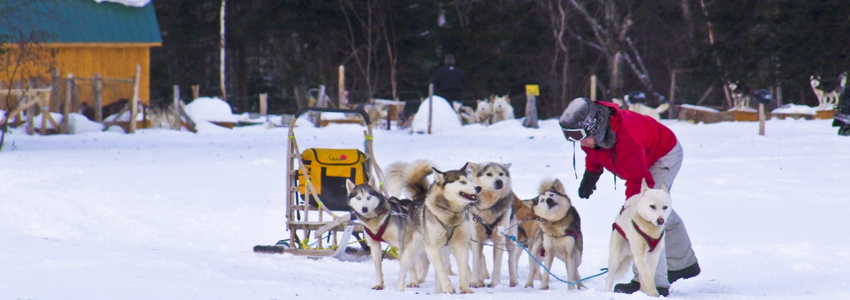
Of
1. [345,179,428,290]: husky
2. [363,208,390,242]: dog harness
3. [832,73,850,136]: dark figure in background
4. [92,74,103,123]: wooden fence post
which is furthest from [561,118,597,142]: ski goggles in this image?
[92,74,103,123]: wooden fence post

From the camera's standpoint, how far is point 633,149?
14.9ft

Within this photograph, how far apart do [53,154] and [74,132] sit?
5.20 metres

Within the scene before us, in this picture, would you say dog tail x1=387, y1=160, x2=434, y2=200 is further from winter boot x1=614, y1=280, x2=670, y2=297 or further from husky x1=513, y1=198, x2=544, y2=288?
winter boot x1=614, y1=280, x2=670, y2=297

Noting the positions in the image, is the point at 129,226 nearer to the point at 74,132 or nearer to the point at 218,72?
the point at 74,132

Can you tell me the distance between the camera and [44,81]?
1803cm

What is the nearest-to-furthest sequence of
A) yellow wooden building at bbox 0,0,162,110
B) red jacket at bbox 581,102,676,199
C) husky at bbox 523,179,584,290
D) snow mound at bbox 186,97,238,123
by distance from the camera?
red jacket at bbox 581,102,676,199, husky at bbox 523,179,584,290, yellow wooden building at bbox 0,0,162,110, snow mound at bbox 186,97,238,123

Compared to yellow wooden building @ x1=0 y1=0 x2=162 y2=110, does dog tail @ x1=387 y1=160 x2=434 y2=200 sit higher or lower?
lower

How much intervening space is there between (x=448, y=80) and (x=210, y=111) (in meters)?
5.49

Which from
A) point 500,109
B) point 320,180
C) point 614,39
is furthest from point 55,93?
point 614,39

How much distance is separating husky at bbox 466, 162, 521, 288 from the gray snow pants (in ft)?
2.85

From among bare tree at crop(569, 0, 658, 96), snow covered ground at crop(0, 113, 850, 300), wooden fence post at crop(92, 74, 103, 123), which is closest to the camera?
snow covered ground at crop(0, 113, 850, 300)

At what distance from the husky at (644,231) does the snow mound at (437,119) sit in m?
14.5

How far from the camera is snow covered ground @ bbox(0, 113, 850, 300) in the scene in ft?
15.6

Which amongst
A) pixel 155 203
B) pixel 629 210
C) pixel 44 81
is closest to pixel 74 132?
pixel 44 81
